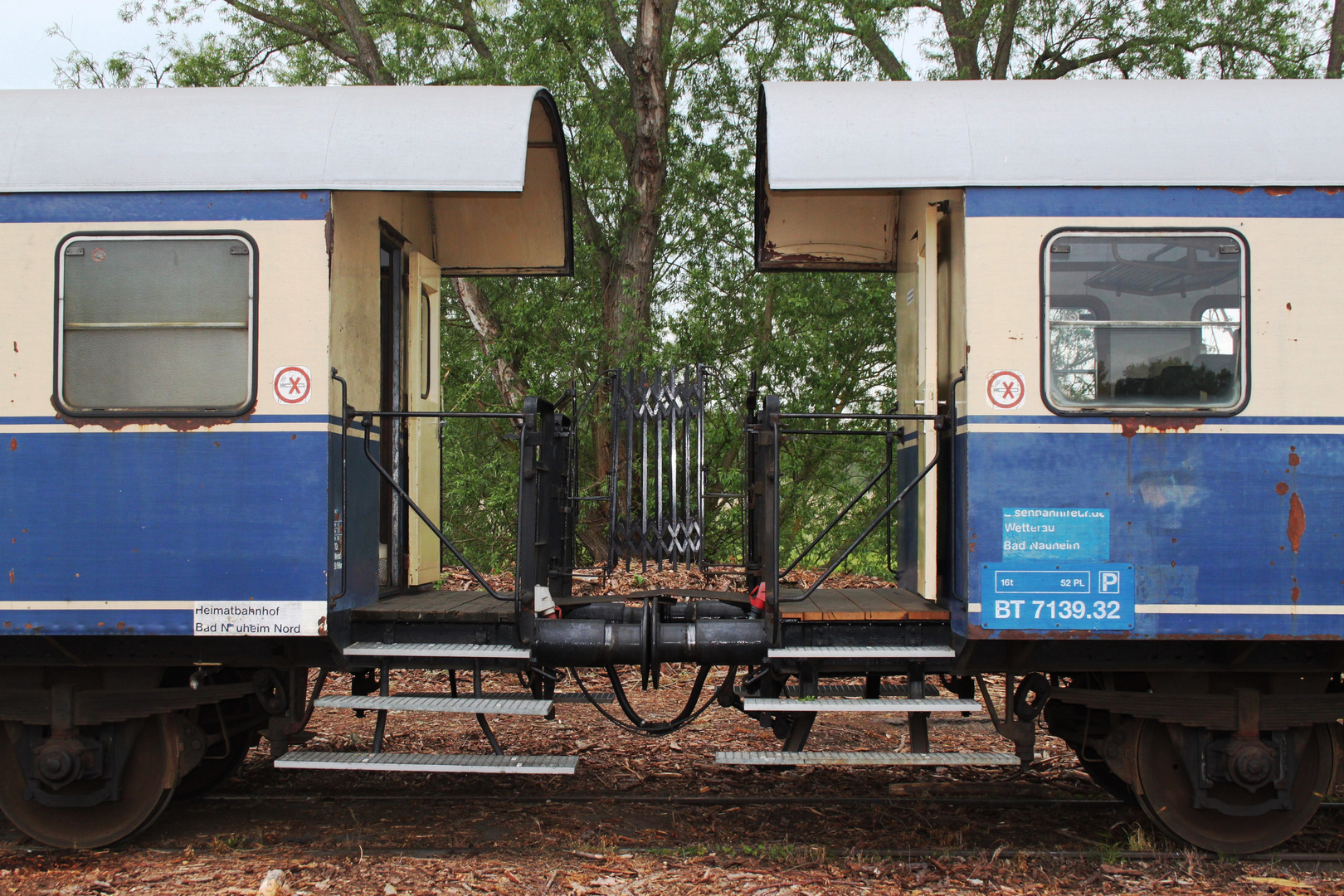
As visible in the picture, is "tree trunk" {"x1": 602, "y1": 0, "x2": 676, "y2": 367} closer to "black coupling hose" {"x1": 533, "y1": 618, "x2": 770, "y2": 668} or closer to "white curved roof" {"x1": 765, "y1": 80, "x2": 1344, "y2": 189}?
"black coupling hose" {"x1": 533, "y1": 618, "x2": 770, "y2": 668}

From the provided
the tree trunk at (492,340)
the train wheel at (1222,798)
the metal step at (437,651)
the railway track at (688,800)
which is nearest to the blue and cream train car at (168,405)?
the metal step at (437,651)

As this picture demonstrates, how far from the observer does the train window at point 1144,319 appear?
4668 millimetres

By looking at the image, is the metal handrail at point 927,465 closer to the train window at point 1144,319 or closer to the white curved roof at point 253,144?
the train window at point 1144,319

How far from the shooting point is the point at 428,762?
4734 mm

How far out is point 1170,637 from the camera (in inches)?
180

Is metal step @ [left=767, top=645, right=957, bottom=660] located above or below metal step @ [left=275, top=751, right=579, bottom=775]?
above

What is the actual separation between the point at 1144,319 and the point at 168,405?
186 inches

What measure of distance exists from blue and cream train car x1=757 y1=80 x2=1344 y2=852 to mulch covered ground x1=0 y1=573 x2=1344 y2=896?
51 cm

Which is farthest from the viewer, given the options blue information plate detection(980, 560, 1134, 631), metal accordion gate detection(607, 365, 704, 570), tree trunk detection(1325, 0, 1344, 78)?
tree trunk detection(1325, 0, 1344, 78)

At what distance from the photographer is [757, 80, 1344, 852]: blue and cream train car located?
4582 millimetres

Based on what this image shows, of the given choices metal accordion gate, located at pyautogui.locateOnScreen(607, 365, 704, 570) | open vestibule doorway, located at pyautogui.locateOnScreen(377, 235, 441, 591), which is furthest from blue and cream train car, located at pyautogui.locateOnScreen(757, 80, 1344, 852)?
metal accordion gate, located at pyautogui.locateOnScreen(607, 365, 704, 570)

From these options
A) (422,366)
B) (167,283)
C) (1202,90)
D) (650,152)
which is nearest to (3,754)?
(167,283)

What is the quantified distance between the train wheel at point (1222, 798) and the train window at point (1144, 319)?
1.71 metres

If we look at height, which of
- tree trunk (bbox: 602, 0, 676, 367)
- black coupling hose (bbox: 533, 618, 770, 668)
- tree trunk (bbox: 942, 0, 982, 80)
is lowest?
black coupling hose (bbox: 533, 618, 770, 668)
